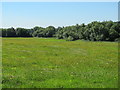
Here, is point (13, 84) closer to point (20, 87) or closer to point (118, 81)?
point (20, 87)

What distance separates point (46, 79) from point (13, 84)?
2451mm

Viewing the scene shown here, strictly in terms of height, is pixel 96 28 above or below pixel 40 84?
above

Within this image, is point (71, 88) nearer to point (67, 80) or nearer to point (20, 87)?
point (67, 80)

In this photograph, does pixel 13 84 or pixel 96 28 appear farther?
pixel 96 28

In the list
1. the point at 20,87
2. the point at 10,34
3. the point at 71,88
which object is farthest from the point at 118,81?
the point at 10,34

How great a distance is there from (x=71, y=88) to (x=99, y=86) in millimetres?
1750

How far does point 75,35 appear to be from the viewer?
141500mm

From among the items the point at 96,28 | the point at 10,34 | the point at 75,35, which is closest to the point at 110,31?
the point at 96,28

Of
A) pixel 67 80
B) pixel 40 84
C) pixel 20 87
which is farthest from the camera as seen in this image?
pixel 67 80

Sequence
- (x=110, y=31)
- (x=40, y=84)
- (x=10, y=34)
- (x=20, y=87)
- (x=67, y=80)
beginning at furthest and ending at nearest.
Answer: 1. (x=10, y=34)
2. (x=110, y=31)
3. (x=67, y=80)
4. (x=40, y=84)
5. (x=20, y=87)

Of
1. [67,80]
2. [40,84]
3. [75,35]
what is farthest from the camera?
[75,35]

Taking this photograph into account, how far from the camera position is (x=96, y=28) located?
125938 millimetres

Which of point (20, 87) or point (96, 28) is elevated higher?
point (96, 28)

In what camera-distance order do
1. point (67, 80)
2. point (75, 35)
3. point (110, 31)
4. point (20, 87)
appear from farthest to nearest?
1. point (75, 35)
2. point (110, 31)
3. point (67, 80)
4. point (20, 87)
